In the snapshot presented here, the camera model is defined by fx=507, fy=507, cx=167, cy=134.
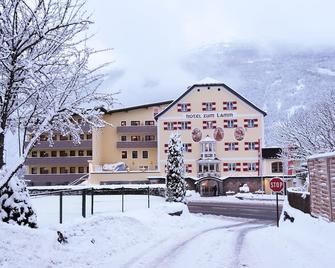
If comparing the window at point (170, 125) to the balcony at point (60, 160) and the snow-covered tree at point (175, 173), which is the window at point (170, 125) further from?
the snow-covered tree at point (175, 173)

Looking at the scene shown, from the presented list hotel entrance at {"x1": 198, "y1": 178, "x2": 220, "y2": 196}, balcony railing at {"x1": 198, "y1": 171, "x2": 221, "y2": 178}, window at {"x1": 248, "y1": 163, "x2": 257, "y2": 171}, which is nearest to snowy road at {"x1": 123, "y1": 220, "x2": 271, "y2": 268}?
hotel entrance at {"x1": 198, "y1": 178, "x2": 220, "y2": 196}

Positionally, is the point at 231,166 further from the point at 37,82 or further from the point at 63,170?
the point at 37,82

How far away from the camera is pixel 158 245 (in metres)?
15.4

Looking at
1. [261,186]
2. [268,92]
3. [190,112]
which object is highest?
[268,92]

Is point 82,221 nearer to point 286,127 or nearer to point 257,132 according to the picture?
point 286,127

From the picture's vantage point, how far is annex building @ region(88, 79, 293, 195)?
66.2m

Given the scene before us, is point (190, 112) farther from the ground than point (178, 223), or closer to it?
farther from the ground

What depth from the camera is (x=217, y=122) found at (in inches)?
2717

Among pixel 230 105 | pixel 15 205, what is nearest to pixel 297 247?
pixel 15 205

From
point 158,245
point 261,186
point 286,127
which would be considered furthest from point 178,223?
point 261,186

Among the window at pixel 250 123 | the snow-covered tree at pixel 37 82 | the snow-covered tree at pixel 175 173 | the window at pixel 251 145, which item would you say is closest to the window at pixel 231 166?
the window at pixel 251 145

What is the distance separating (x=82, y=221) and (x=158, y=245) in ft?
8.46

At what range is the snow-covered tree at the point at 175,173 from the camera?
103ft

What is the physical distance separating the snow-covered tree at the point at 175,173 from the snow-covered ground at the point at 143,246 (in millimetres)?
12163
